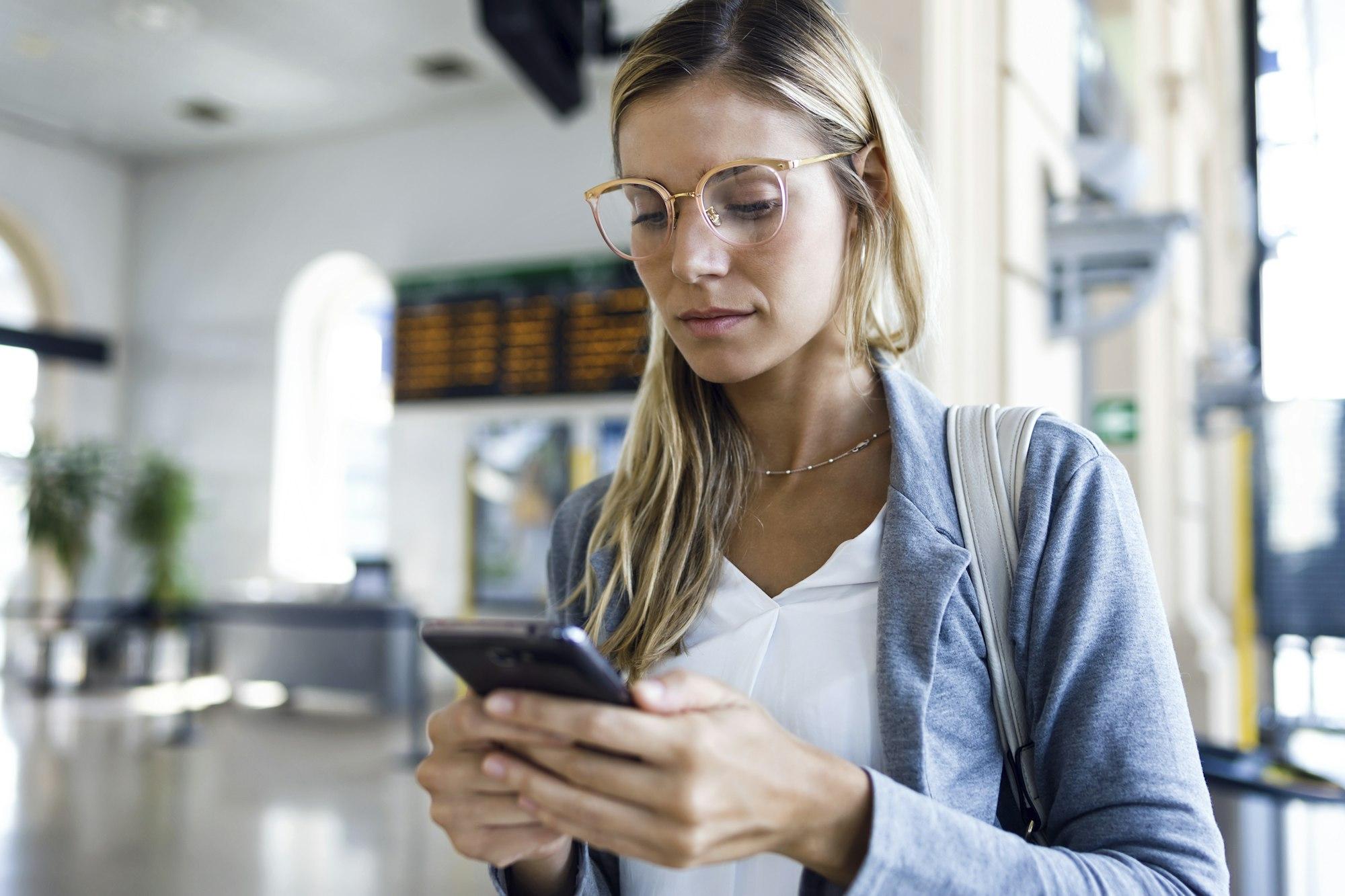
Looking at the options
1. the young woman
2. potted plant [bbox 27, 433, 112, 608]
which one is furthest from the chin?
potted plant [bbox 27, 433, 112, 608]

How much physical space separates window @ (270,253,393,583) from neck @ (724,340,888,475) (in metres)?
8.33

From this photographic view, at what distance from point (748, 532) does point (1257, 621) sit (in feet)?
23.2

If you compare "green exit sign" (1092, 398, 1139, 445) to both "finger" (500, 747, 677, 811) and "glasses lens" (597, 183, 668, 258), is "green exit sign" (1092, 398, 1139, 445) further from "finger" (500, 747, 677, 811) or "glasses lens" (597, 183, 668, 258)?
"finger" (500, 747, 677, 811)

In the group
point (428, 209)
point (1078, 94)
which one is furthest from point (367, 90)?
point (1078, 94)

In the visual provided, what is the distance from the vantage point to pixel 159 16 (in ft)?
23.1

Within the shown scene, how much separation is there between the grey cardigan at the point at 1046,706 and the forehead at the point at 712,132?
0.33 meters

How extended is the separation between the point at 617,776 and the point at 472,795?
0.20 meters

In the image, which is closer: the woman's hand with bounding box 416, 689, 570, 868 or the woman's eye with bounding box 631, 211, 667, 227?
the woman's hand with bounding box 416, 689, 570, 868

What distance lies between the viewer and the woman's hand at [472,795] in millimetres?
778

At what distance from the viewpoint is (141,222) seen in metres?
10.3

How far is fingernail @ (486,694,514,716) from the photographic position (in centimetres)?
72

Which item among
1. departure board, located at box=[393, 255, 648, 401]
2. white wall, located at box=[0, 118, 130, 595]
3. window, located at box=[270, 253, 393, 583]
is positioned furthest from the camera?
white wall, located at box=[0, 118, 130, 595]

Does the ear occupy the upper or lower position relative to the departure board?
lower

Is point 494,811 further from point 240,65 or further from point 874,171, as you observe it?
point 240,65
